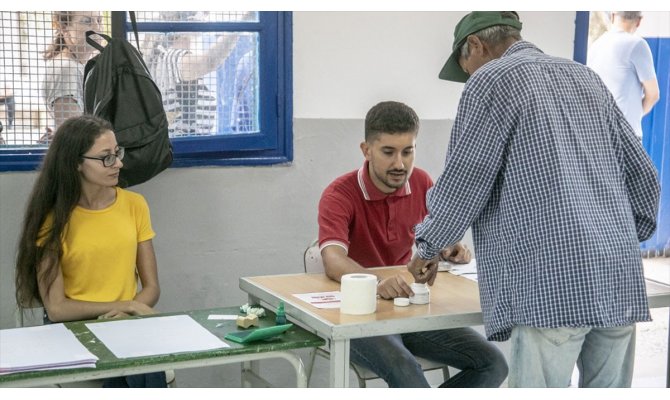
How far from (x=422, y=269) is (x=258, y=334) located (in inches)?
21.3

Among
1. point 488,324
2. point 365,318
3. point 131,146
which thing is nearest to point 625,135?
point 488,324

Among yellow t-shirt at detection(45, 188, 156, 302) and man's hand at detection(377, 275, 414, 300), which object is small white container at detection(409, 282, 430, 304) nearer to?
man's hand at detection(377, 275, 414, 300)

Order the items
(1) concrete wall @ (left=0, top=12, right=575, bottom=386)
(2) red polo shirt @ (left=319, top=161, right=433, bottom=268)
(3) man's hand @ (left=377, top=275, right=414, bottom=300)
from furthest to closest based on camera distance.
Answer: (1) concrete wall @ (left=0, top=12, right=575, bottom=386), (2) red polo shirt @ (left=319, top=161, right=433, bottom=268), (3) man's hand @ (left=377, top=275, right=414, bottom=300)

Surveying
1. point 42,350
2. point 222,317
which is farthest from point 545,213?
point 42,350

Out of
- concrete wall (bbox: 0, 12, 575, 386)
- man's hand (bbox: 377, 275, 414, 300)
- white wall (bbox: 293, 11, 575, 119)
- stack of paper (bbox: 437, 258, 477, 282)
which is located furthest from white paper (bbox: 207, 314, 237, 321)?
white wall (bbox: 293, 11, 575, 119)

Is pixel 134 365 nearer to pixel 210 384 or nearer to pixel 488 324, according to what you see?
pixel 488 324

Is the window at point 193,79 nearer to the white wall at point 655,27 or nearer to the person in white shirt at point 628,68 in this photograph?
the person in white shirt at point 628,68

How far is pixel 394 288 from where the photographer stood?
274cm

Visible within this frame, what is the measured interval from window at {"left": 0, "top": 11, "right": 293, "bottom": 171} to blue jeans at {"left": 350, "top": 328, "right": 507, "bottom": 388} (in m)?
1.14

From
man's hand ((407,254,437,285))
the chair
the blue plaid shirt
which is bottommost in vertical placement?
the chair

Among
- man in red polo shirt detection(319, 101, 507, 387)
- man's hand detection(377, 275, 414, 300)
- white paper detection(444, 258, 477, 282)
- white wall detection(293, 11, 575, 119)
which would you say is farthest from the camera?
white wall detection(293, 11, 575, 119)

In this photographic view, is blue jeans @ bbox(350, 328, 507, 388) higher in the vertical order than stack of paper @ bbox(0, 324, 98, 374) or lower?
lower

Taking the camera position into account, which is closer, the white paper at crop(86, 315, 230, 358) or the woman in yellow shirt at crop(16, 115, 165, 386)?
the white paper at crop(86, 315, 230, 358)

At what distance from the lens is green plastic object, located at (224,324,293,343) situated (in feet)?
8.02
